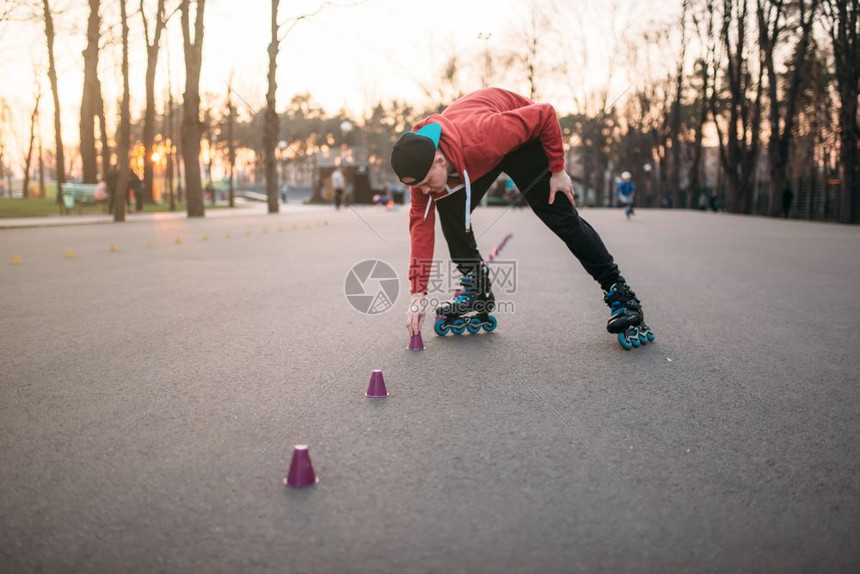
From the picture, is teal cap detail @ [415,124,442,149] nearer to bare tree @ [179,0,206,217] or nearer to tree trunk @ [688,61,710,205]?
bare tree @ [179,0,206,217]

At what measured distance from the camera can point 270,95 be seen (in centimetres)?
2953

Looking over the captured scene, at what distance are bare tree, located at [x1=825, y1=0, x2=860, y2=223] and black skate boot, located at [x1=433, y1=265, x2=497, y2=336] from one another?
2374 cm

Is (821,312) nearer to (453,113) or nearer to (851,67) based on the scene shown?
(453,113)

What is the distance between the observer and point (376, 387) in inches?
128

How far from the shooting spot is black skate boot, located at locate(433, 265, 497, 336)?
15.6ft

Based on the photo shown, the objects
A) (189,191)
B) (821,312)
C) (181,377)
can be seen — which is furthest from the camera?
(189,191)

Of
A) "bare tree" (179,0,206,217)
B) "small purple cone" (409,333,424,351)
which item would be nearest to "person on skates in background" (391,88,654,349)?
"small purple cone" (409,333,424,351)

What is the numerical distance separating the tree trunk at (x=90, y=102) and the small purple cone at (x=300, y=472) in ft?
78.5

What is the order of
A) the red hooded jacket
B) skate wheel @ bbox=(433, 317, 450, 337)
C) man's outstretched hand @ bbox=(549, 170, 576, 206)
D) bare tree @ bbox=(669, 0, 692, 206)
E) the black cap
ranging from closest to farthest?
the black cap
the red hooded jacket
man's outstretched hand @ bbox=(549, 170, 576, 206)
skate wheel @ bbox=(433, 317, 450, 337)
bare tree @ bbox=(669, 0, 692, 206)

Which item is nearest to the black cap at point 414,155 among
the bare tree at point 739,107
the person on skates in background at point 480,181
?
the person on skates in background at point 480,181

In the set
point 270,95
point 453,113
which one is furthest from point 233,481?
point 270,95

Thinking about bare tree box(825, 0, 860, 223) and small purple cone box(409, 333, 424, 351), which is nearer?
small purple cone box(409, 333, 424, 351)

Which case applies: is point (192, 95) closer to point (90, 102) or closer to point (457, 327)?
point (90, 102)

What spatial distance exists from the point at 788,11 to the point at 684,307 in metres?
28.5
